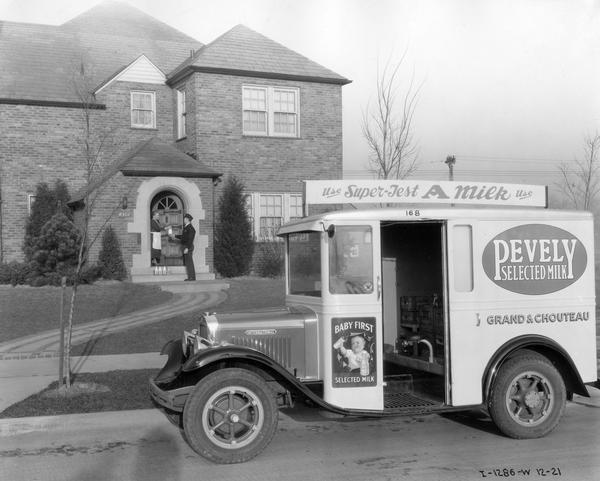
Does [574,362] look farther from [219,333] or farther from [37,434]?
[37,434]

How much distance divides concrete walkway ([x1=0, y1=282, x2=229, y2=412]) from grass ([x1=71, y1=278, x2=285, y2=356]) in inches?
13.6

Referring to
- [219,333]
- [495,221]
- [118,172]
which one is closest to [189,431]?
[219,333]

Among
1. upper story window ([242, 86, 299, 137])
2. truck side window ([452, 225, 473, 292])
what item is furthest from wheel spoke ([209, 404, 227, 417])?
upper story window ([242, 86, 299, 137])

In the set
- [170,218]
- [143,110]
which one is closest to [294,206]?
[170,218]

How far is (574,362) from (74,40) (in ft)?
74.0

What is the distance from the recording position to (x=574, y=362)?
7246 millimetres

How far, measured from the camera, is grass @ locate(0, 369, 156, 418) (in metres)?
8.11

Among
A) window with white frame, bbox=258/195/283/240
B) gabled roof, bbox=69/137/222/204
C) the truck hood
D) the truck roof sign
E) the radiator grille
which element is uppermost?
gabled roof, bbox=69/137/222/204

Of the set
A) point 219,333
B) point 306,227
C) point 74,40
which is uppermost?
point 74,40

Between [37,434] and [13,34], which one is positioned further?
[13,34]

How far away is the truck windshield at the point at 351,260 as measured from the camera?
6.70 meters

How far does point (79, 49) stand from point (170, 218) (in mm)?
7798

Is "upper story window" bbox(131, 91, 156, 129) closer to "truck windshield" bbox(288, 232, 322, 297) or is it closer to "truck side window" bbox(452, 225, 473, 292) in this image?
"truck windshield" bbox(288, 232, 322, 297)

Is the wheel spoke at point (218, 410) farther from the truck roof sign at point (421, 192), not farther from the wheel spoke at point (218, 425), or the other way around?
the truck roof sign at point (421, 192)
